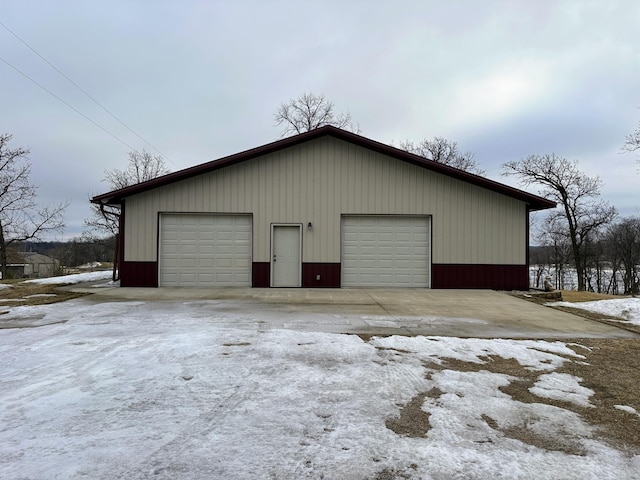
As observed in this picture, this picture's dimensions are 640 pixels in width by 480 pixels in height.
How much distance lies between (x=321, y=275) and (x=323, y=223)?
1681mm

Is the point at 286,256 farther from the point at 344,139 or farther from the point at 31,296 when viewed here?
the point at 31,296

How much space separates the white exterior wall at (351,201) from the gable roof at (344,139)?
21 centimetres

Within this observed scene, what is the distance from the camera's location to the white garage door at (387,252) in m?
13.2

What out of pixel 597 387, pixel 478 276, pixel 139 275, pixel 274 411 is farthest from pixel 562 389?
pixel 139 275

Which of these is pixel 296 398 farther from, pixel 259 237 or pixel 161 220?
pixel 161 220

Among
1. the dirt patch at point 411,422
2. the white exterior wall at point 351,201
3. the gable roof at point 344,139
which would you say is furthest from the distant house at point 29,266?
the dirt patch at point 411,422

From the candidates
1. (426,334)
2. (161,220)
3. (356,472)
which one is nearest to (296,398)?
(356,472)

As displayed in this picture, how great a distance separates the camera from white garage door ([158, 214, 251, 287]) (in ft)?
42.7

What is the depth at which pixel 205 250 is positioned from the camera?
13.1 metres

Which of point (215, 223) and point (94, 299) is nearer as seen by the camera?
point (94, 299)

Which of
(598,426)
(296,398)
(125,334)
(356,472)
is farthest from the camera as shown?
(125,334)

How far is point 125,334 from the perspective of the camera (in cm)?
584

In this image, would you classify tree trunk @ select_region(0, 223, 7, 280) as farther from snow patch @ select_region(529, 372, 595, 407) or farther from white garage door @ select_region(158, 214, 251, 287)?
snow patch @ select_region(529, 372, 595, 407)

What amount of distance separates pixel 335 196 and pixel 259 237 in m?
2.79
